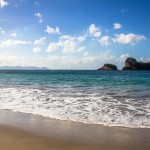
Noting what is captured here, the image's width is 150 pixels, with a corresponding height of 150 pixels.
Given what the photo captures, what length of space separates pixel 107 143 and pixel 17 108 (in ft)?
20.9

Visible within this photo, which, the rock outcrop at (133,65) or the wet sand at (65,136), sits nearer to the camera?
the wet sand at (65,136)

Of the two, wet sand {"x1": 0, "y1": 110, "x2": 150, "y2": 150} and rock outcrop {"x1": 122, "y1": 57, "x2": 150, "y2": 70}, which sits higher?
rock outcrop {"x1": 122, "y1": 57, "x2": 150, "y2": 70}

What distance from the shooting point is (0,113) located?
10.8 meters

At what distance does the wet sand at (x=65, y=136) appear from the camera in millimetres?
6273

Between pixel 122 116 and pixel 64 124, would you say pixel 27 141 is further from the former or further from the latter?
pixel 122 116

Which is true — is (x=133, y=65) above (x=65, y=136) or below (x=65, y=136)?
above

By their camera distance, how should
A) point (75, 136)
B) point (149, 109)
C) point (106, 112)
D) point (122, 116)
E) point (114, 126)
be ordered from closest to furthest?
point (75, 136), point (114, 126), point (122, 116), point (106, 112), point (149, 109)

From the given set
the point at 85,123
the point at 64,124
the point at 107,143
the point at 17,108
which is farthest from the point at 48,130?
the point at 17,108

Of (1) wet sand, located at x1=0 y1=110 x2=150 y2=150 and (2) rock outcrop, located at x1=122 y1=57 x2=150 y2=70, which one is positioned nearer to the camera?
(1) wet sand, located at x1=0 y1=110 x2=150 y2=150

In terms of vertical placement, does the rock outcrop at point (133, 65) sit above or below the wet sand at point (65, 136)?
above

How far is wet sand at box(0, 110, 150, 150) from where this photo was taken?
20.6 ft

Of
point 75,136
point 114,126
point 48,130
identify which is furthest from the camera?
point 114,126

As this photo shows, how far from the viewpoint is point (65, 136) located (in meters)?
7.12

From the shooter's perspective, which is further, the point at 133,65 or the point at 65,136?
the point at 133,65
